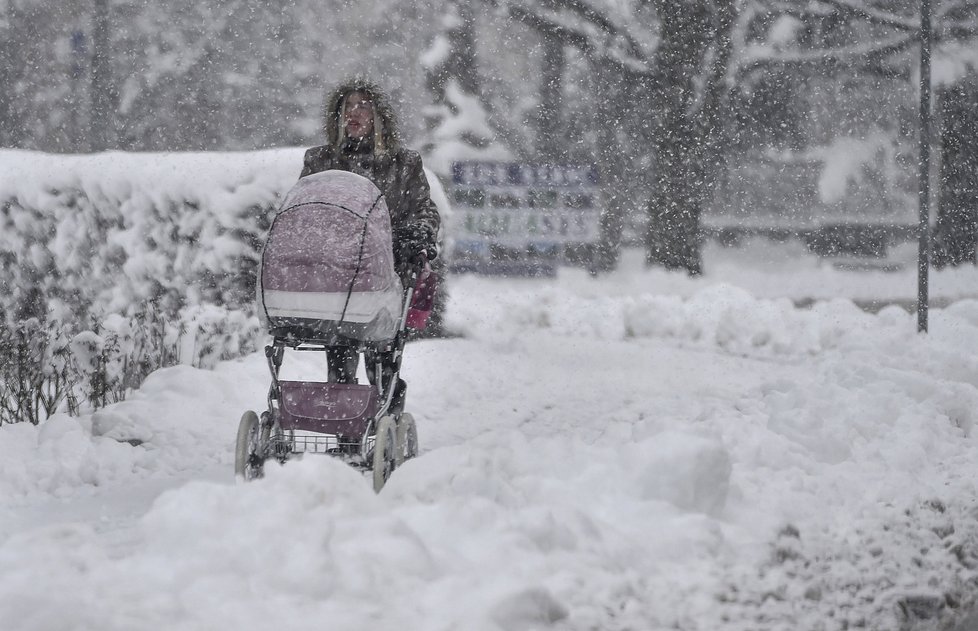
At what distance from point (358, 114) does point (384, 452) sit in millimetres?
1626

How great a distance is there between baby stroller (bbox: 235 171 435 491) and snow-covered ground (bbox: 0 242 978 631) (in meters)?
0.38

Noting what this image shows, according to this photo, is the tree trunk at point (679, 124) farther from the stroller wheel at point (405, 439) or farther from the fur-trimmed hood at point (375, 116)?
the stroller wheel at point (405, 439)

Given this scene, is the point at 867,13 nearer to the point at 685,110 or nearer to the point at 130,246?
the point at 685,110

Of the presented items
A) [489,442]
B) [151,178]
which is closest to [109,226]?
[151,178]

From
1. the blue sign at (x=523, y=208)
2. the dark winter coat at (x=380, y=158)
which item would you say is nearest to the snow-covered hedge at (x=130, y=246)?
the dark winter coat at (x=380, y=158)

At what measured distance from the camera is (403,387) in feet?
18.8

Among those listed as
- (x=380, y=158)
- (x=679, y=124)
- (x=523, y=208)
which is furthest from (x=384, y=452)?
(x=679, y=124)

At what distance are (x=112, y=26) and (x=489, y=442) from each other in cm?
2569

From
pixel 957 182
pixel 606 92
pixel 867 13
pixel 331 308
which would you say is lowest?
pixel 331 308

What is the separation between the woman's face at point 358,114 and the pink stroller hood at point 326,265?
0.71m

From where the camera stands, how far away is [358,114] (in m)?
5.69

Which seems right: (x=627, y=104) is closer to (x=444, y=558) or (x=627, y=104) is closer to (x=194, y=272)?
(x=194, y=272)

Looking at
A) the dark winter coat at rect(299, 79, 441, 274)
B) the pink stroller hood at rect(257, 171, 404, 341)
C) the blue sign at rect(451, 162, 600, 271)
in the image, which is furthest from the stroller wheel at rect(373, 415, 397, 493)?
the blue sign at rect(451, 162, 600, 271)

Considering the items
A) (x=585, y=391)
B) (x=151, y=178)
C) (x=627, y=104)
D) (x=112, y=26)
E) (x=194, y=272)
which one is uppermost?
(x=112, y=26)
